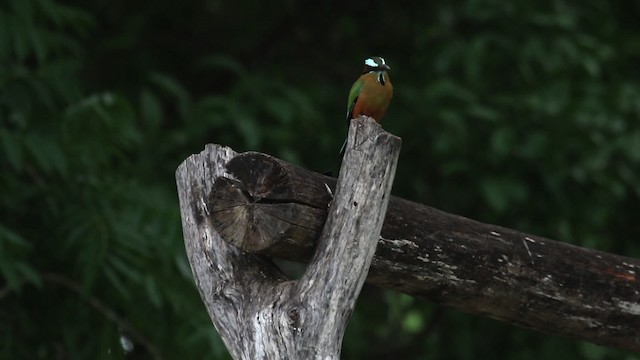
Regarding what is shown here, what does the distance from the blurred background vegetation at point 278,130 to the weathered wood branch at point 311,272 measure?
173 cm

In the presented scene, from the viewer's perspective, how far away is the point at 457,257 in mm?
3094

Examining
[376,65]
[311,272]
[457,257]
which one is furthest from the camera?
[376,65]

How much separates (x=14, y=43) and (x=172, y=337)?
1.40 m

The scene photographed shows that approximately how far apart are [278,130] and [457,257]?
271 centimetres

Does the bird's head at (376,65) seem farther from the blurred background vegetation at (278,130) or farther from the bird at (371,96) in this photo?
the blurred background vegetation at (278,130)

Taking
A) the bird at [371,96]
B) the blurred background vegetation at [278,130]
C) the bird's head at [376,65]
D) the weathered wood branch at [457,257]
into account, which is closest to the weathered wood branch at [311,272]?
the weathered wood branch at [457,257]

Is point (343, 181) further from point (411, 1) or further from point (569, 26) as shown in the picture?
point (411, 1)

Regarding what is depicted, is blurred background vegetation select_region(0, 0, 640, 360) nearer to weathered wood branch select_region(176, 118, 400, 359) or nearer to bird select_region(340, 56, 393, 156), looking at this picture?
bird select_region(340, 56, 393, 156)

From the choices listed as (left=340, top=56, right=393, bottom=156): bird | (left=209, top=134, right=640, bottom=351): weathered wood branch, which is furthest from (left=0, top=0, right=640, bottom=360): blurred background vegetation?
(left=209, top=134, right=640, bottom=351): weathered wood branch

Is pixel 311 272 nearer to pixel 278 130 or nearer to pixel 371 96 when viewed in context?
pixel 371 96

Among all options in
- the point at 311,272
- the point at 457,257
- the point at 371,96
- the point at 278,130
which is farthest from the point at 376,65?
the point at 278,130

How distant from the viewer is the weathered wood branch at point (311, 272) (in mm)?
2604

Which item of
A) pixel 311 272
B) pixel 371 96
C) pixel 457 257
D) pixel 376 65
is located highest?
pixel 376 65

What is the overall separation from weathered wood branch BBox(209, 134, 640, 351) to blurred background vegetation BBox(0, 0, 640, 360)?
1690 mm
